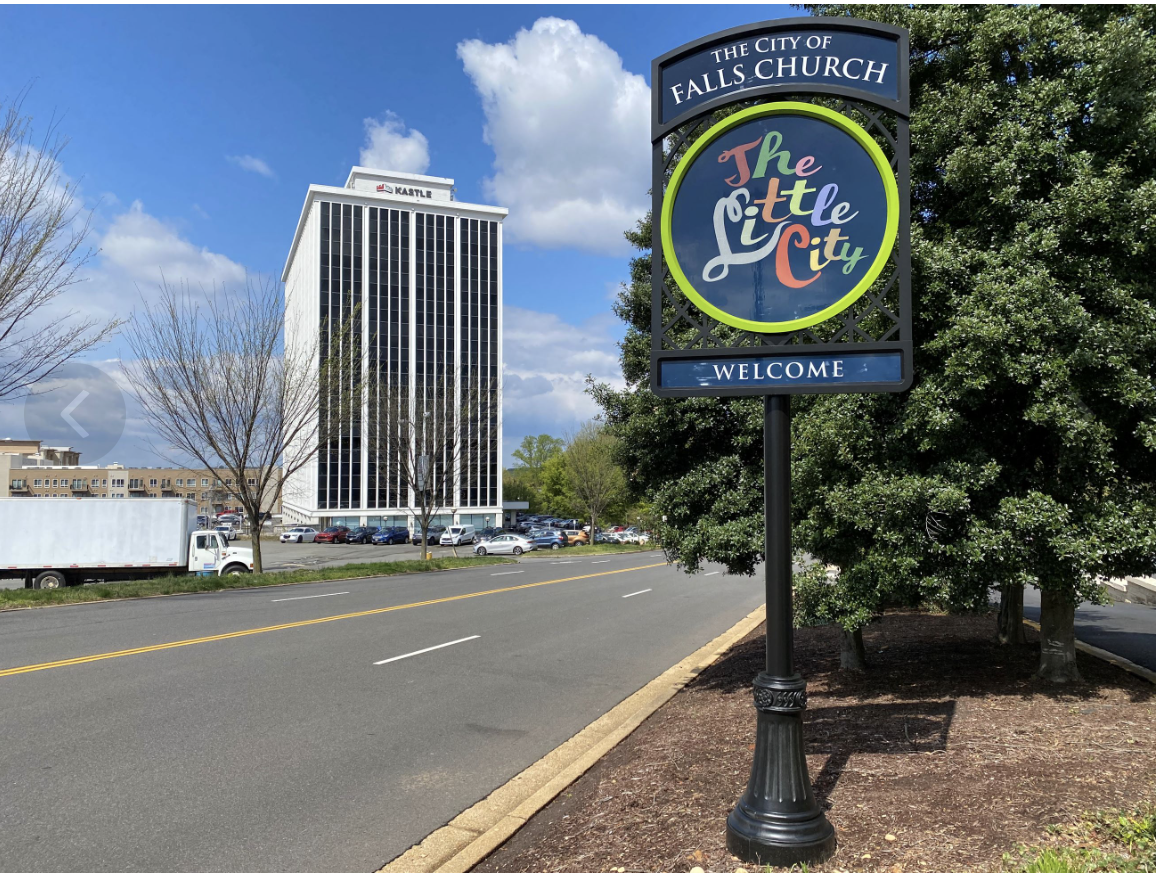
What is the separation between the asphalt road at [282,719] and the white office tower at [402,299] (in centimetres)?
6215

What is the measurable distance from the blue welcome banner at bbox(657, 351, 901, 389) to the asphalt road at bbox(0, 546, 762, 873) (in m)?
3.50

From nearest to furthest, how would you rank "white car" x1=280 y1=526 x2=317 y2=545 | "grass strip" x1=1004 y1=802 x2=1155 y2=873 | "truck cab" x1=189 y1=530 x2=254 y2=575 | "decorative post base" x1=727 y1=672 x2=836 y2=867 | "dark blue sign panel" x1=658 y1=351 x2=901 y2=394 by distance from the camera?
"grass strip" x1=1004 y1=802 x2=1155 y2=873 < "decorative post base" x1=727 y1=672 x2=836 y2=867 < "dark blue sign panel" x1=658 y1=351 x2=901 y2=394 < "truck cab" x1=189 y1=530 x2=254 y2=575 < "white car" x1=280 y1=526 x2=317 y2=545

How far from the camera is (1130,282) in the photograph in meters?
6.08

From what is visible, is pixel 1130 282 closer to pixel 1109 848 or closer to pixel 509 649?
pixel 1109 848

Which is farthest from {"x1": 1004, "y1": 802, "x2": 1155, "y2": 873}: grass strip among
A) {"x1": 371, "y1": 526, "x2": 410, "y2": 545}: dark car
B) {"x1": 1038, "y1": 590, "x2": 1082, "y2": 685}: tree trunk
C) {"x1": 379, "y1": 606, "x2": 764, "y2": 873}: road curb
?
{"x1": 371, "y1": 526, "x2": 410, "y2": 545}: dark car

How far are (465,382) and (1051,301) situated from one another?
3549 cm

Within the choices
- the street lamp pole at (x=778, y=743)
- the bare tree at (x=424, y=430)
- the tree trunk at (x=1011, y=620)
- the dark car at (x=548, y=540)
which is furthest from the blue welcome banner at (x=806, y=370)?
the dark car at (x=548, y=540)

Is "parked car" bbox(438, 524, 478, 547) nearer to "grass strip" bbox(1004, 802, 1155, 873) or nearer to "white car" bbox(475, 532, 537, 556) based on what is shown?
"white car" bbox(475, 532, 537, 556)

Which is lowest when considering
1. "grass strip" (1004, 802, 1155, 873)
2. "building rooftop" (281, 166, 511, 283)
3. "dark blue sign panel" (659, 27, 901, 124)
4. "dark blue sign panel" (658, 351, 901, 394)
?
→ "grass strip" (1004, 802, 1155, 873)

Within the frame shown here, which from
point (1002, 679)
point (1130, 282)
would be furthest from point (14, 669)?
point (1130, 282)

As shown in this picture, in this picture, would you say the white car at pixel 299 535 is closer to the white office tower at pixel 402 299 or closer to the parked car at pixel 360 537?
the parked car at pixel 360 537

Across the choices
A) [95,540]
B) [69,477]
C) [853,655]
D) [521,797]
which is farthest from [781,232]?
[69,477]

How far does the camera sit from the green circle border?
4.77 metres

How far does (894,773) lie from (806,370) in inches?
106
